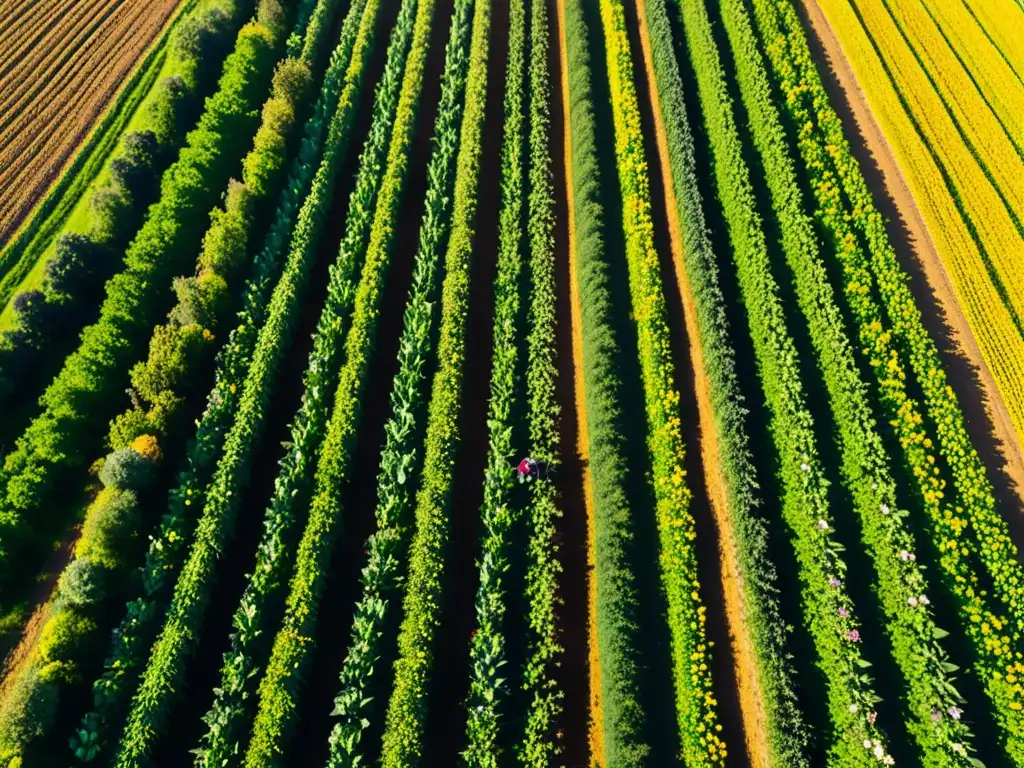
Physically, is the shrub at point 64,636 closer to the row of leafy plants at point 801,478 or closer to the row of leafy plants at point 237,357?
the row of leafy plants at point 237,357

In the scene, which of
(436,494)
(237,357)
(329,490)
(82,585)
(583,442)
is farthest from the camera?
(237,357)

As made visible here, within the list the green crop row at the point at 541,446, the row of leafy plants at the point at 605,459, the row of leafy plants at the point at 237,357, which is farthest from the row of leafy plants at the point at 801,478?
the row of leafy plants at the point at 237,357

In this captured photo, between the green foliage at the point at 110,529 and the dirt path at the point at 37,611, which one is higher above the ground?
the green foliage at the point at 110,529

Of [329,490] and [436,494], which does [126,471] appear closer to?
[329,490]

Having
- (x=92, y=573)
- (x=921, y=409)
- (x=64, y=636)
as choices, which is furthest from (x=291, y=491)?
(x=921, y=409)

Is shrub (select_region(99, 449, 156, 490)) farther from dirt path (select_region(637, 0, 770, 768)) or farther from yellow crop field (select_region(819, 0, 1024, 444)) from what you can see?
yellow crop field (select_region(819, 0, 1024, 444))

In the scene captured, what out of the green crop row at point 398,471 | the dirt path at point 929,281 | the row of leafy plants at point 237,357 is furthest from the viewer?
the dirt path at point 929,281

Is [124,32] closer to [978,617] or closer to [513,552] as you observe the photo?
[513,552]
